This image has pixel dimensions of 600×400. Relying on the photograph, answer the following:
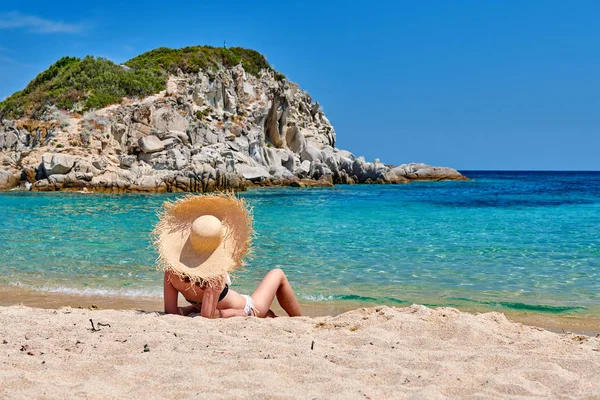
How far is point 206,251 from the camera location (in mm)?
5055

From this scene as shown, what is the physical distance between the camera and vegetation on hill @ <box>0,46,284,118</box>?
140ft

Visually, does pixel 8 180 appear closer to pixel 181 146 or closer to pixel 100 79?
pixel 181 146

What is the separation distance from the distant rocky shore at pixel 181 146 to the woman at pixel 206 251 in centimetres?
2172

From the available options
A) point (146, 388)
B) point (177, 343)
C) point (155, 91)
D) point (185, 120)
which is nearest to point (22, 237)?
point (177, 343)

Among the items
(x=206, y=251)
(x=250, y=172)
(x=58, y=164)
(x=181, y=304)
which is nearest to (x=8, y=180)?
(x=58, y=164)

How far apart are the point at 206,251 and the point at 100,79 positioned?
43.5 metres

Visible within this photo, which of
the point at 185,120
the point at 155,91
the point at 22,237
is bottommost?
the point at 22,237

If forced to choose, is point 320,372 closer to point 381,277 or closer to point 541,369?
point 541,369

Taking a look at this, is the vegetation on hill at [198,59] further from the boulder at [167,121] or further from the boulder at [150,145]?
the boulder at [150,145]

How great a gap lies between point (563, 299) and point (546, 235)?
6978 millimetres

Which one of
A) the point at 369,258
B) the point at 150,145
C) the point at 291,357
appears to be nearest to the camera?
the point at 291,357

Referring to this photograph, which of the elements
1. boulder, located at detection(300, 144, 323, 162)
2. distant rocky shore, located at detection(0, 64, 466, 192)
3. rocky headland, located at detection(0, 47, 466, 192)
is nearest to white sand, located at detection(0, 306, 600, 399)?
distant rocky shore, located at detection(0, 64, 466, 192)

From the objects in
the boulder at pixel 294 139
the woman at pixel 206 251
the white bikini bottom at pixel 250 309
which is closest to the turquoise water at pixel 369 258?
the white bikini bottom at pixel 250 309

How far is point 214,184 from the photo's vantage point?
111 ft
